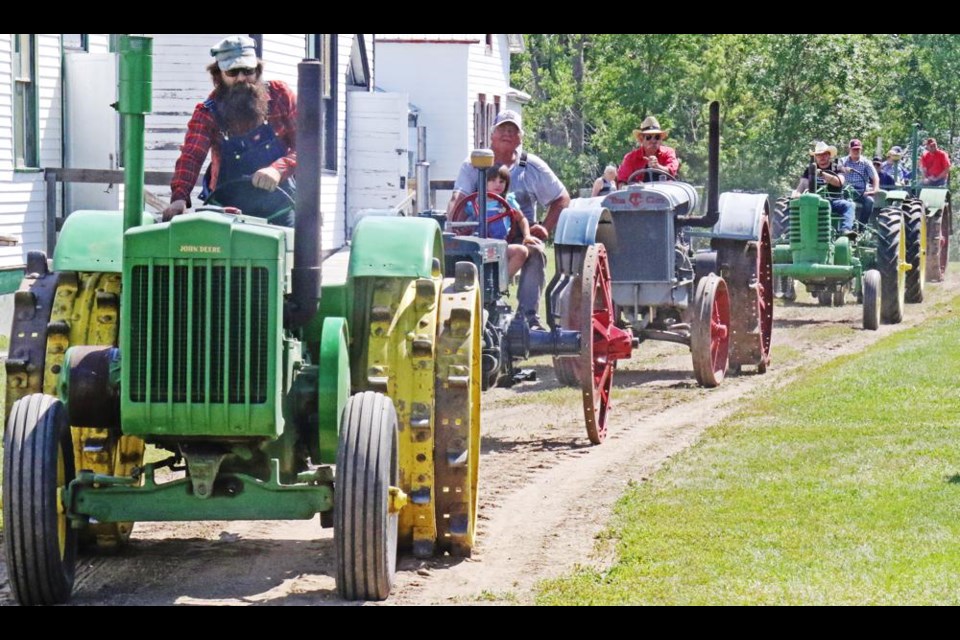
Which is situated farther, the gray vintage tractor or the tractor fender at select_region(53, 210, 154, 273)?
the gray vintage tractor

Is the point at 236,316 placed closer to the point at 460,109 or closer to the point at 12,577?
the point at 12,577

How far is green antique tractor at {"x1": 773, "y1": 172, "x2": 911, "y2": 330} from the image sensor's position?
1888cm

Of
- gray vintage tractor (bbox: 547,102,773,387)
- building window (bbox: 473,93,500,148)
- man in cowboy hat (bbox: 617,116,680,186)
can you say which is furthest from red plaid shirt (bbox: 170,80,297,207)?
building window (bbox: 473,93,500,148)

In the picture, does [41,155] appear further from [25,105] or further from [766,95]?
[766,95]

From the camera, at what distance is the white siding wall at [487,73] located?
1401 inches

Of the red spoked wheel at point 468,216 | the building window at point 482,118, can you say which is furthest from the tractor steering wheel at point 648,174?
the building window at point 482,118

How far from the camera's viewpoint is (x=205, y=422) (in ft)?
20.3

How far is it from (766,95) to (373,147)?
8614mm

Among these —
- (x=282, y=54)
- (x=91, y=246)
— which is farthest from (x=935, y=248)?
(x=91, y=246)

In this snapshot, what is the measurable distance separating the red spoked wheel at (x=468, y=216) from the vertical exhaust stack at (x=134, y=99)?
4225 mm

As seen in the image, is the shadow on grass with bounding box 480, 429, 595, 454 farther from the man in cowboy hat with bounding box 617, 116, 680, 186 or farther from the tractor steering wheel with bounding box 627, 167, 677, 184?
the man in cowboy hat with bounding box 617, 116, 680, 186

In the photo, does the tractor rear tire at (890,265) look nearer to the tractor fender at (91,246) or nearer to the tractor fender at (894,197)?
the tractor fender at (894,197)

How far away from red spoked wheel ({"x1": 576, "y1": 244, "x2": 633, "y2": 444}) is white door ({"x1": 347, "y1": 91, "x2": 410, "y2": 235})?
1567 centimetres

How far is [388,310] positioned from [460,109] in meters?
28.4
